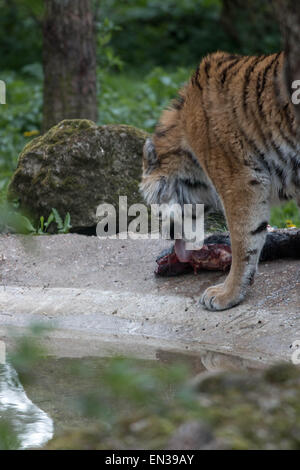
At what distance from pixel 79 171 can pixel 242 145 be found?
204 centimetres

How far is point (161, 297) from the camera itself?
4.50 meters

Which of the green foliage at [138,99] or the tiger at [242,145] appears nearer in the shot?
the tiger at [242,145]

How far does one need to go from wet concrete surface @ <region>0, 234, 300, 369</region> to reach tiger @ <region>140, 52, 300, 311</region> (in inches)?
7.9

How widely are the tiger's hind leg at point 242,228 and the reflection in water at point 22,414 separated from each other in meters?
1.23

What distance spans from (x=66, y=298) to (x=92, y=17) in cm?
384

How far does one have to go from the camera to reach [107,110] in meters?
8.89

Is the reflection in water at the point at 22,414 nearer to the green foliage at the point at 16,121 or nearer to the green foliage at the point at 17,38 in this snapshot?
the green foliage at the point at 16,121

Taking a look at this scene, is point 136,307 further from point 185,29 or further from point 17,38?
point 185,29

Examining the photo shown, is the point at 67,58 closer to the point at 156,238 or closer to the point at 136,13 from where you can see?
the point at 156,238

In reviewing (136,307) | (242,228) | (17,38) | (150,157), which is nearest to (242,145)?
(242,228)

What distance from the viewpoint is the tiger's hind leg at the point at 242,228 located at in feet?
13.5

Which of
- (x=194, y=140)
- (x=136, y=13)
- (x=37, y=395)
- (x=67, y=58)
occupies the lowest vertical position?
(x=37, y=395)

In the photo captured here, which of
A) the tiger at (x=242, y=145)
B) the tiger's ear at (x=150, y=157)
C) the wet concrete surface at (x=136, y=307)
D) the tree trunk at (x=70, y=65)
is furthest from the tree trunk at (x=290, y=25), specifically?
the tree trunk at (x=70, y=65)
